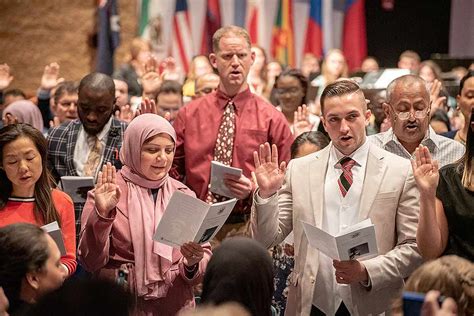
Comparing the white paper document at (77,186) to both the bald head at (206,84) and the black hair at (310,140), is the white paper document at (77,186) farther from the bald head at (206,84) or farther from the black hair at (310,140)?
the bald head at (206,84)

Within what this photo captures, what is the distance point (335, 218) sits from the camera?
13.8 feet

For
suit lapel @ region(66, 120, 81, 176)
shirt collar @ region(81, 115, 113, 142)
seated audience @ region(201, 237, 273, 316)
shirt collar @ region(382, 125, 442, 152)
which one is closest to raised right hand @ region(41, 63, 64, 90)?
suit lapel @ region(66, 120, 81, 176)

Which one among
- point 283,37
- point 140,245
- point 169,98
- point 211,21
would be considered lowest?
point 140,245

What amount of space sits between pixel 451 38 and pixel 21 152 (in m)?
10.2

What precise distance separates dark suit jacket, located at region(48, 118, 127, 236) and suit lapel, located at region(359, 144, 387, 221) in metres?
1.76

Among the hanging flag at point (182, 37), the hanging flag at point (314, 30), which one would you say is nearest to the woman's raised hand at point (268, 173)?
the hanging flag at point (182, 37)

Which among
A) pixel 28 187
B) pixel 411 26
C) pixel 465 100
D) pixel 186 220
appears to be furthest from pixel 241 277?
→ pixel 411 26

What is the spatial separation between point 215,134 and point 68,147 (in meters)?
0.81

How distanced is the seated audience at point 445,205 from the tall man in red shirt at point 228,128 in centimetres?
156

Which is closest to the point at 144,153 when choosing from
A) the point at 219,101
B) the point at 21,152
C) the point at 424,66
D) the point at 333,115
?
the point at 21,152

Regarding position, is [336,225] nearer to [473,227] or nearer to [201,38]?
[473,227]

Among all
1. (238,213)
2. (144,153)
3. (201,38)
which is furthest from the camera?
(201,38)

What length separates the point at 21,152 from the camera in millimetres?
4602

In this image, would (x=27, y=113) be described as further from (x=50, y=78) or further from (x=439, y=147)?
(x=439, y=147)
